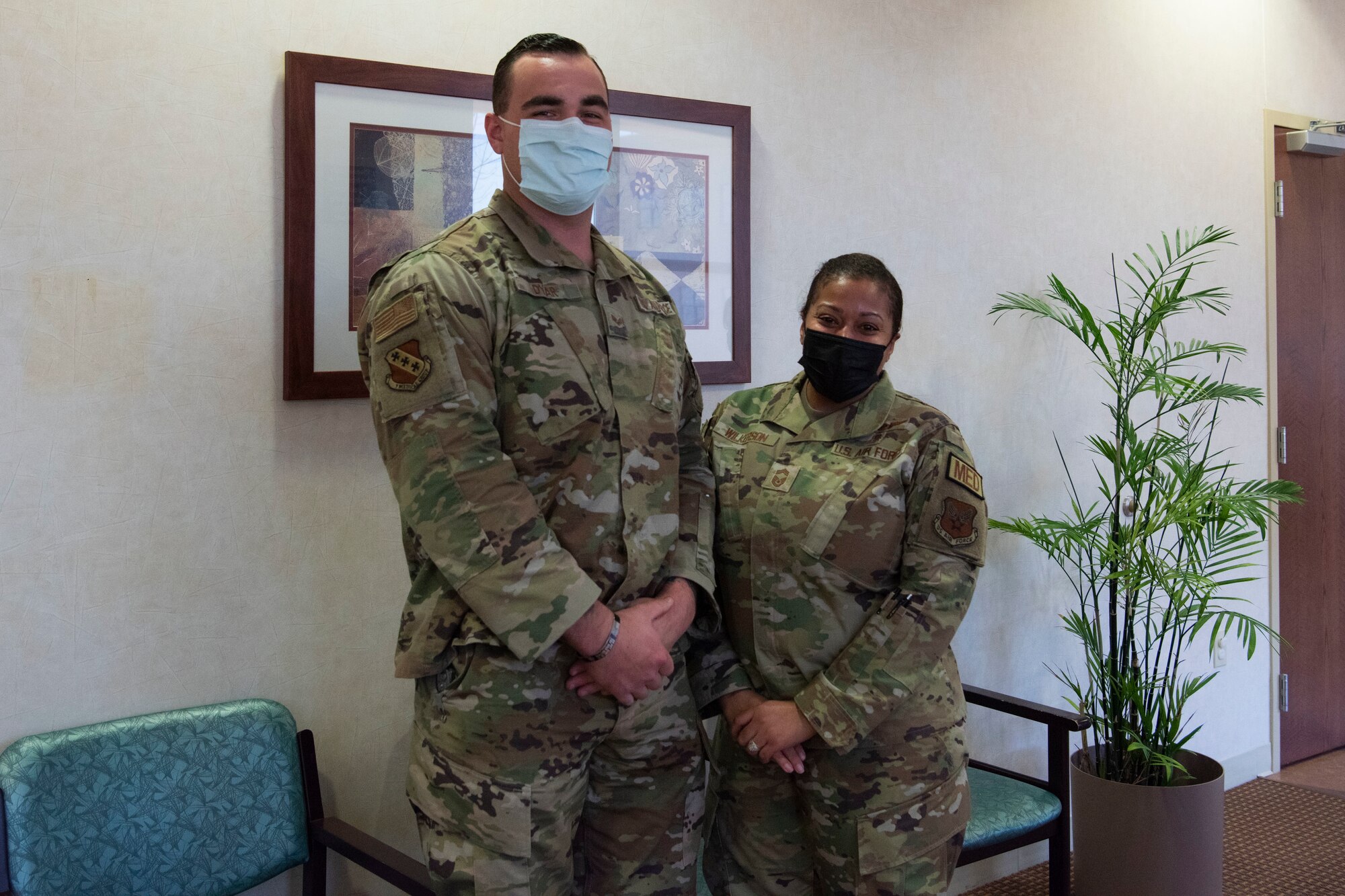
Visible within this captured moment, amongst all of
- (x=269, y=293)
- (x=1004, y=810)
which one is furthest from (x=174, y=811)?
(x=1004, y=810)

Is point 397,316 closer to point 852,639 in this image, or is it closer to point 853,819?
point 852,639

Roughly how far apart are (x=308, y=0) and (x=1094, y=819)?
2701 millimetres

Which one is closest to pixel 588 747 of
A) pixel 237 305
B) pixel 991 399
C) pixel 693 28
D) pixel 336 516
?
pixel 336 516

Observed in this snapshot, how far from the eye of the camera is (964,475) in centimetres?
177

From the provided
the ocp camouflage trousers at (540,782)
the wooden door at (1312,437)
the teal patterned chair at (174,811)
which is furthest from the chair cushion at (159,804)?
the wooden door at (1312,437)

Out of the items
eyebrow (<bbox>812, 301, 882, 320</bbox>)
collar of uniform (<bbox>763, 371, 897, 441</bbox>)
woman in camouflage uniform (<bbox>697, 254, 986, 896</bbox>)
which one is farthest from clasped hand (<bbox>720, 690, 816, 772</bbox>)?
eyebrow (<bbox>812, 301, 882, 320</bbox>)

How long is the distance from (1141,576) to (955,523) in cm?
143

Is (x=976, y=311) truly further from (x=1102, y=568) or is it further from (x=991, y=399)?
Result: (x=1102, y=568)

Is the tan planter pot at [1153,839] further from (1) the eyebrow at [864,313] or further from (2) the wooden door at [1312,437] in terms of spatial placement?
(1) the eyebrow at [864,313]

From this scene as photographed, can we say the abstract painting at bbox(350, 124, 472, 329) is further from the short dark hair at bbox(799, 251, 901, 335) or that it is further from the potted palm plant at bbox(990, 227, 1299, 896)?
the potted palm plant at bbox(990, 227, 1299, 896)

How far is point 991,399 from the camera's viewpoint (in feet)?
10.2

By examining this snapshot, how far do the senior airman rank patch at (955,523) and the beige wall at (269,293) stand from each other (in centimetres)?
103

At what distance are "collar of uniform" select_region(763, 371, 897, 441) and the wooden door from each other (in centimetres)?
268

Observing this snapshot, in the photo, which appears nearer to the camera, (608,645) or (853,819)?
(608,645)
